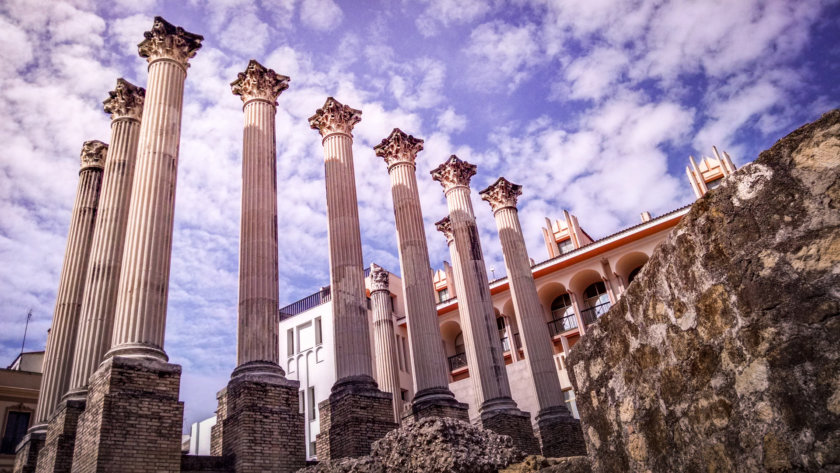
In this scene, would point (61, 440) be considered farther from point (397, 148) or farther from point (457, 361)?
point (457, 361)

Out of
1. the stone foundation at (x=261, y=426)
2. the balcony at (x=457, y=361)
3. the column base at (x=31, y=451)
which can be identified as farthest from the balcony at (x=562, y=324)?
the column base at (x=31, y=451)

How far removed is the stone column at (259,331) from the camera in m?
13.5

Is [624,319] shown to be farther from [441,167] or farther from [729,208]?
[441,167]

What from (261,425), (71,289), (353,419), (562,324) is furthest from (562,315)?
(71,289)

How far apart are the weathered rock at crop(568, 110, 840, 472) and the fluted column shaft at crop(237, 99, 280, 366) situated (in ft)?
42.2

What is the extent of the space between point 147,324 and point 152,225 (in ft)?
7.93

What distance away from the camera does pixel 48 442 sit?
13.6 meters

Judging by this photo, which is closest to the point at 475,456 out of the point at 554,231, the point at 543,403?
the point at 543,403

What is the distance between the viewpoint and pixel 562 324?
35625mm

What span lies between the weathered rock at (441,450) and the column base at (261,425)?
5296 mm

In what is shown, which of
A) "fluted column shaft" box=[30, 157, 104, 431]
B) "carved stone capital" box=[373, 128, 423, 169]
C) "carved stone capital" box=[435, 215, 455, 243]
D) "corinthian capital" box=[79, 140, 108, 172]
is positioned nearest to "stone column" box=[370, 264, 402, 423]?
"carved stone capital" box=[435, 215, 455, 243]

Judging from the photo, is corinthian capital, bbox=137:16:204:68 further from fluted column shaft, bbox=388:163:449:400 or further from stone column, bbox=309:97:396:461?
fluted column shaft, bbox=388:163:449:400

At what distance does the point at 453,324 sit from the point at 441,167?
15.2m

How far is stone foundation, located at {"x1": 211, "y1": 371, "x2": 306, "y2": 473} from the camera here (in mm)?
13211
